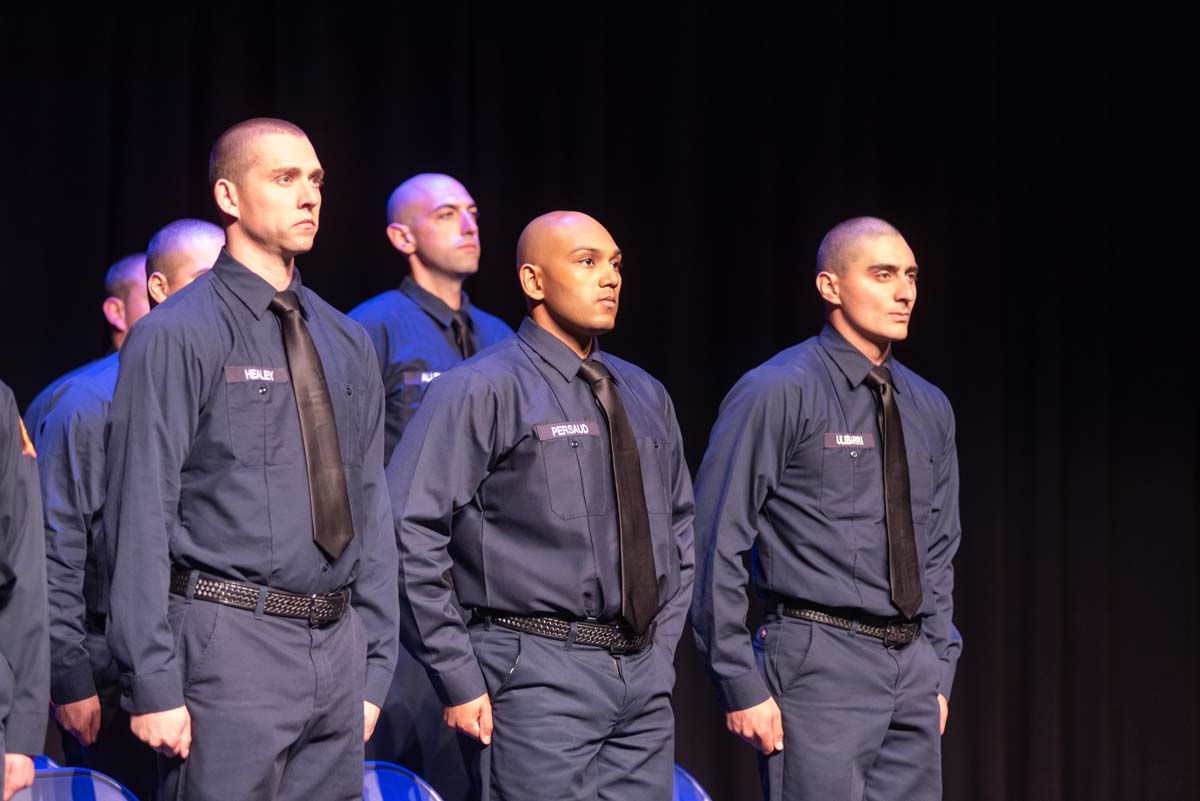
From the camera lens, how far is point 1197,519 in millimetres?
6270

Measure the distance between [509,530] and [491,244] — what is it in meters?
2.31

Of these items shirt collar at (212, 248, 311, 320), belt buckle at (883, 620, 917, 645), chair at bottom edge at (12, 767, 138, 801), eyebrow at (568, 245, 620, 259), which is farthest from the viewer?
belt buckle at (883, 620, 917, 645)

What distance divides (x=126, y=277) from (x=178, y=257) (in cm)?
54

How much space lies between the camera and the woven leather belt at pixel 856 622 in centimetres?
369

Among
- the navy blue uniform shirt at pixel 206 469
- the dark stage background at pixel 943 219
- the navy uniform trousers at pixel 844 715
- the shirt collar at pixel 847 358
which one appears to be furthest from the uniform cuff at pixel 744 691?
the dark stage background at pixel 943 219

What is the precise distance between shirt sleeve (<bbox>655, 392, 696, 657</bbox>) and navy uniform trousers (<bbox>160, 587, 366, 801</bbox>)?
942mm

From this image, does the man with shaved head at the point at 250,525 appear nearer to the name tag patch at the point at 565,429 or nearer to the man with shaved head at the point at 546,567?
the man with shaved head at the point at 546,567

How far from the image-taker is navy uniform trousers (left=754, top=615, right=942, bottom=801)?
11.8ft

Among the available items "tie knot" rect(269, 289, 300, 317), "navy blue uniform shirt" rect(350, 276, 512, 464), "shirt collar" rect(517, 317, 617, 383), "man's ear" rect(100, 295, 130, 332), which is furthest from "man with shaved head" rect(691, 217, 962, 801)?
"man's ear" rect(100, 295, 130, 332)

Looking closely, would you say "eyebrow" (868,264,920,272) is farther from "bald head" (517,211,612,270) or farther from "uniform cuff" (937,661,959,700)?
"uniform cuff" (937,661,959,700)

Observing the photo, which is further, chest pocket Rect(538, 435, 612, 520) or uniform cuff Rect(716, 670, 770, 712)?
uniform cuff Rect(716, 670, 770, 712)

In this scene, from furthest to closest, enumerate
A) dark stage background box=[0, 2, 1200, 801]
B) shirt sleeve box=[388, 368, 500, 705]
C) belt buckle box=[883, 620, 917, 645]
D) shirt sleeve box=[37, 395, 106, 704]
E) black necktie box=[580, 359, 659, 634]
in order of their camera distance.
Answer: dark stage background box=[0, 2, 1200, 801], belt buckle box=[883, 620, 917, 645], shirt sleeve box=[37, 395, 106, 704], black necktie box=[580, 359, 659, 634], shirt sleeve box=[388, 368, 500, 705]

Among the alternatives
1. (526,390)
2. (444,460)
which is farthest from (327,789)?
(526,390)

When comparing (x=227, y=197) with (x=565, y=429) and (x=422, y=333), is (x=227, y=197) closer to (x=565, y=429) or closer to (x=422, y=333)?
(x=565, y=429)
